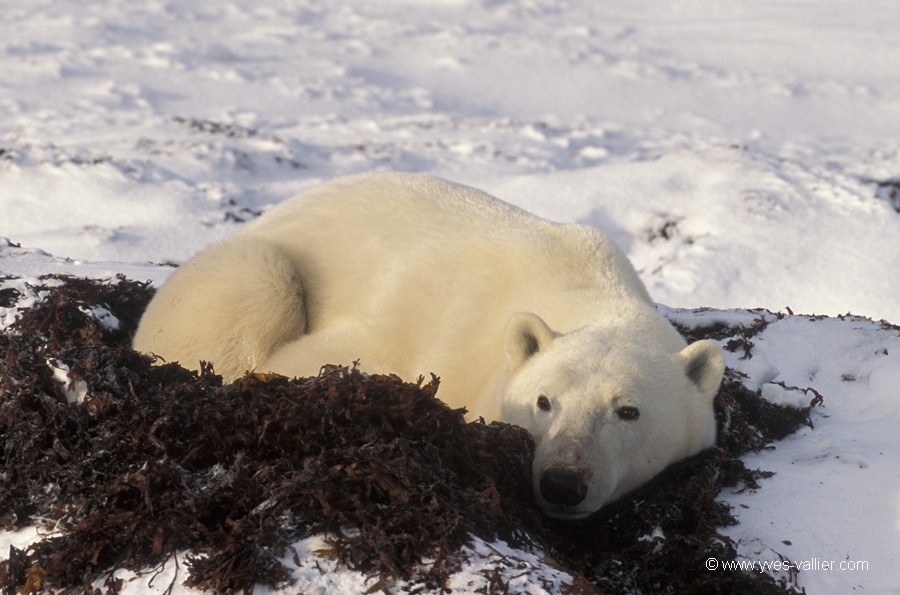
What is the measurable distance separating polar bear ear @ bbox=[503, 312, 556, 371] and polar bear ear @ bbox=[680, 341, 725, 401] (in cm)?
50

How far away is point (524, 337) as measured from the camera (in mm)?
3303

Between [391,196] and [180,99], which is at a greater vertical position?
[391,196]

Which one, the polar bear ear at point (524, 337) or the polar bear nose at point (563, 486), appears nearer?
the polar bear nose at point (563, 486)

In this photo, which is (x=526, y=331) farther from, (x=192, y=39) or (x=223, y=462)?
(x=192, y=39)

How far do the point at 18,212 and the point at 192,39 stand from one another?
23.8 ft

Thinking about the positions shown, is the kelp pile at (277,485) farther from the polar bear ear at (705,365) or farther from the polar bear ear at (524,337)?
the polar bear ear at (524,337)

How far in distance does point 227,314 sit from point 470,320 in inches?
41.1

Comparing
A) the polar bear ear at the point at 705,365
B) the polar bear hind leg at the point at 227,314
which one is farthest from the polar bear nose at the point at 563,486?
the polar bear hind leg at the point at 227,314

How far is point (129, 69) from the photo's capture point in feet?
40.9

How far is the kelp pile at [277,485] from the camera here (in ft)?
7.32

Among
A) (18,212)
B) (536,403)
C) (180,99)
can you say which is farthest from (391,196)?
(180,99)

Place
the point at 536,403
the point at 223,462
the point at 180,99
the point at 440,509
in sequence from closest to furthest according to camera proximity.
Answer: the point at 440,509 < the point at 223,462 < the point at 536,403 < the point at 180,99

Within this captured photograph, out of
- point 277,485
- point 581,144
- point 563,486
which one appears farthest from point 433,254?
point 581,144

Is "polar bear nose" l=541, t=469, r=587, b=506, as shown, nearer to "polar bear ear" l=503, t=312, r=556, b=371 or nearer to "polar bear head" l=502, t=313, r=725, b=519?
"polar bear head" l=502, t=313, r=725, b=519
